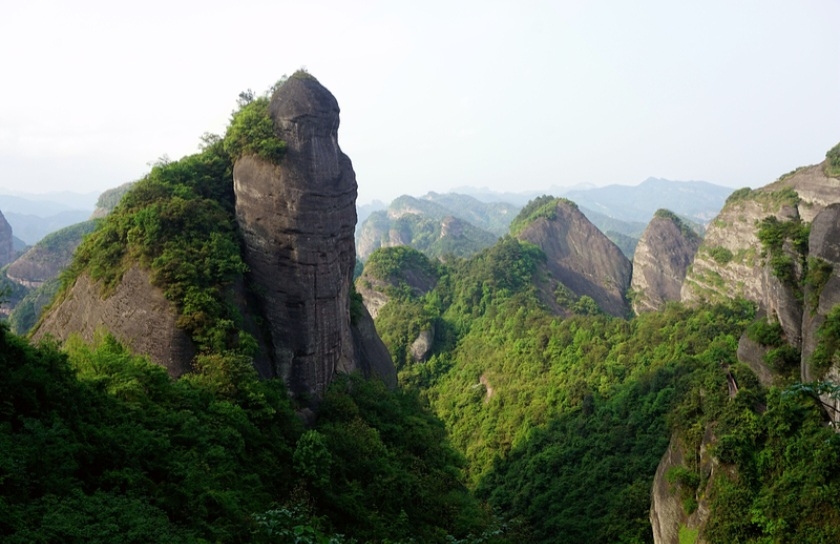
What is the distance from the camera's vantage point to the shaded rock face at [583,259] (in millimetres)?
58188

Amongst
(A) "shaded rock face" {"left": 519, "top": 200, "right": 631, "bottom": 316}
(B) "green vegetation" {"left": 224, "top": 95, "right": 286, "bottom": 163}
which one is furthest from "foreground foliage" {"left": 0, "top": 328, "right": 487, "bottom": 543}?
(A) "shaded rock face" {"left": 519, "top": 200, "right": 631, "bottom": 316}

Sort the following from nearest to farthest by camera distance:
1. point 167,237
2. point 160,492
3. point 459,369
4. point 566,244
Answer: point 160,492 < point 167,237 < point 459,369 < point 566,244

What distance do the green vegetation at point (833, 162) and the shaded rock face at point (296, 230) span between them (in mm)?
39810

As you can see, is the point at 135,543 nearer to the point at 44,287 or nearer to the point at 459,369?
the point at 459,369

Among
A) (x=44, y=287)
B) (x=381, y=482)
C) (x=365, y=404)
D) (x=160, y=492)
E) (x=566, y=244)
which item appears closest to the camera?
(x=160, y=492)

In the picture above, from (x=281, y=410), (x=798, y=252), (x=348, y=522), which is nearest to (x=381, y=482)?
(x=348, y=522)

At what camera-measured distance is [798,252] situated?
15094 mm

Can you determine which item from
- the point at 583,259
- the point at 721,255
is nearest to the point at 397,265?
the point at 583,259

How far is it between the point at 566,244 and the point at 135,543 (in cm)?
5980

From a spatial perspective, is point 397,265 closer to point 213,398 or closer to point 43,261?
point 213,398

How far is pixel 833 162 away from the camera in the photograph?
41.1 m

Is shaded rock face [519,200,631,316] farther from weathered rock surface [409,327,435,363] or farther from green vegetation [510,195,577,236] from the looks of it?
weathered rock surface [409,327,435,363]

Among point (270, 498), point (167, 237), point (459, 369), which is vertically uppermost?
point (167, 237)

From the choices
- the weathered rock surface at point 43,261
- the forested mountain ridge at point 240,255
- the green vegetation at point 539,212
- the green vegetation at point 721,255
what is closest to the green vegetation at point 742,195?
the green vegetation at point 721,255
